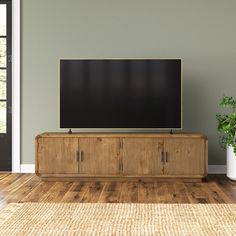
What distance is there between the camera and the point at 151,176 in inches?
190

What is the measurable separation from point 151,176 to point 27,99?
5.52 feet

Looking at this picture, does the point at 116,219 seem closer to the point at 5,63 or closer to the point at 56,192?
the point at 56,192

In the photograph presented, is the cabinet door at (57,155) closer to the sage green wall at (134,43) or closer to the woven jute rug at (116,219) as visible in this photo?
the sage green wall at (134,43)

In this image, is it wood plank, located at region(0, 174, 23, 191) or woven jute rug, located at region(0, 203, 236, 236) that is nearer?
woven jute rug, located at region(0, 203, 236, 236)

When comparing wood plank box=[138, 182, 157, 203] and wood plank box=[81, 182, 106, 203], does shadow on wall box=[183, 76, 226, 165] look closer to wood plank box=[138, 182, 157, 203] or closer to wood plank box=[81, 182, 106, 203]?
wood plank box=[138, 182, 157, 203]

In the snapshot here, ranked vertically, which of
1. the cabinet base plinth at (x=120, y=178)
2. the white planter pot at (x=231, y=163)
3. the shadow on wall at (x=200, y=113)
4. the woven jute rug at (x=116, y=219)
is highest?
the shadow on wall at (x=200, y=113)

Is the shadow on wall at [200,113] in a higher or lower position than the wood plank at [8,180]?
higher

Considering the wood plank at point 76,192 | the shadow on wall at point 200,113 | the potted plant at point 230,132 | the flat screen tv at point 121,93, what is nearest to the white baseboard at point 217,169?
the shadow on wall at point 200,113

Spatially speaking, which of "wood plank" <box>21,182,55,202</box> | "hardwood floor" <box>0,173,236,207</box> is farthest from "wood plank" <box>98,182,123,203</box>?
"wood plank" <box>21,182,55,202</box>

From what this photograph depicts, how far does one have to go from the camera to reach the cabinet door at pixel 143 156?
15.8 feet

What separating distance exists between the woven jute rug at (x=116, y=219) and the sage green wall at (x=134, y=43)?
1786 millimetres

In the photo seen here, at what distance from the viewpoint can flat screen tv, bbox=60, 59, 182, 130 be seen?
500 cm

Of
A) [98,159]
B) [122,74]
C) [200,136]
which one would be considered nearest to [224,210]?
[200,136]

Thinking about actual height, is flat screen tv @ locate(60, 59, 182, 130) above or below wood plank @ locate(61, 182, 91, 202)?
above
